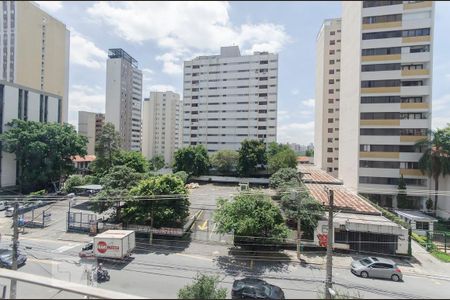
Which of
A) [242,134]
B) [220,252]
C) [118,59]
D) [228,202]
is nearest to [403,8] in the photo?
[228,202]

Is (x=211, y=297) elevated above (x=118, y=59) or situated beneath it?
situated beneath

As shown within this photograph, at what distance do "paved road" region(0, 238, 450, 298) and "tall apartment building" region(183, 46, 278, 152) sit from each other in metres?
39.3

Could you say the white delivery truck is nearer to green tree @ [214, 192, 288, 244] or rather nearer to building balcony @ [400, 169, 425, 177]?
green tree @ [214, 192, 288, 244]

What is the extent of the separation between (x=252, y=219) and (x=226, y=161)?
87.8 ft

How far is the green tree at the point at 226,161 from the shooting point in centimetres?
4134

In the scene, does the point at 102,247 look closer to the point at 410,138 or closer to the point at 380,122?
the point at 380,122

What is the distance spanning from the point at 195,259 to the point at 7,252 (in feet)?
29.7

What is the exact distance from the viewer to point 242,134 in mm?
53906

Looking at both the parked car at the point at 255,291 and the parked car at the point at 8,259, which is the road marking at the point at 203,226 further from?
the parked car at the point at 8,259

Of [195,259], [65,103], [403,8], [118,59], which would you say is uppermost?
[118,59]

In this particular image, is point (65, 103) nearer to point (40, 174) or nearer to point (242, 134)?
point (40, 174)

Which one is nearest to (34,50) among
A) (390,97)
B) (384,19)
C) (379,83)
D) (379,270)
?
(384,19)

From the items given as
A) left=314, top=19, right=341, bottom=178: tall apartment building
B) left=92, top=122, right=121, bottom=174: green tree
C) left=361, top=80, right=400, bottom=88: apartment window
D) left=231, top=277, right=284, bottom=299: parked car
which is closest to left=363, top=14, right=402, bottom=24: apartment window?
left=361, top=80, right=400, bottom=88: apartment window

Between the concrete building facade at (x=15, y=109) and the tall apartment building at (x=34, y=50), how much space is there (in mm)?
3377
